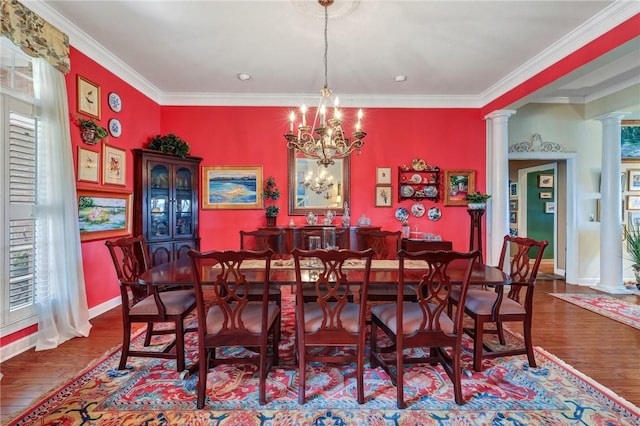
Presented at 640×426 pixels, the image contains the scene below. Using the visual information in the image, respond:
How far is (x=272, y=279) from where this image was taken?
1.96 meters

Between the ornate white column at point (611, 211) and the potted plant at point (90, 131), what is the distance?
663 cm

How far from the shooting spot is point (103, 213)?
3289 mm

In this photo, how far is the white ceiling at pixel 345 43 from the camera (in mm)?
2469

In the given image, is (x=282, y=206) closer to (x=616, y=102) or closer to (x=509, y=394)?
(x=509, y=394)

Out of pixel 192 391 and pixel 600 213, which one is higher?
pixel 600 213

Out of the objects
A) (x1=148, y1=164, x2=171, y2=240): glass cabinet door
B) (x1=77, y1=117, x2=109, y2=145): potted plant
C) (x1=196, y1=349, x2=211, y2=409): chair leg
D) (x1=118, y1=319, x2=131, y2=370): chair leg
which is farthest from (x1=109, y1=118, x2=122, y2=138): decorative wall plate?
(x1=196, y1=349, x2=211, y2=409): chair leg

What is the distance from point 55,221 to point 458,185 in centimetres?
496

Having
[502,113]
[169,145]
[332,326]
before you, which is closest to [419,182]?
[502,113]

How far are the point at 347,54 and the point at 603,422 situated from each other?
3.61 meters

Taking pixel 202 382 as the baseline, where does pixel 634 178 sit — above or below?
above

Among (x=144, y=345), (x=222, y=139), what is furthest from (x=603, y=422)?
(x=222, y=139)

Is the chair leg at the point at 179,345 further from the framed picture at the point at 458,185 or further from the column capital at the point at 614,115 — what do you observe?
the column capital at the point at 614,115

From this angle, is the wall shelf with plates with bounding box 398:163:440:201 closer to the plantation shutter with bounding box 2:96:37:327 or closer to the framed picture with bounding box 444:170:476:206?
the framed picture with bounding box 444:170:476:206

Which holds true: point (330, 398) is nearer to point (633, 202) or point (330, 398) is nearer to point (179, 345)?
point (179, 345)
